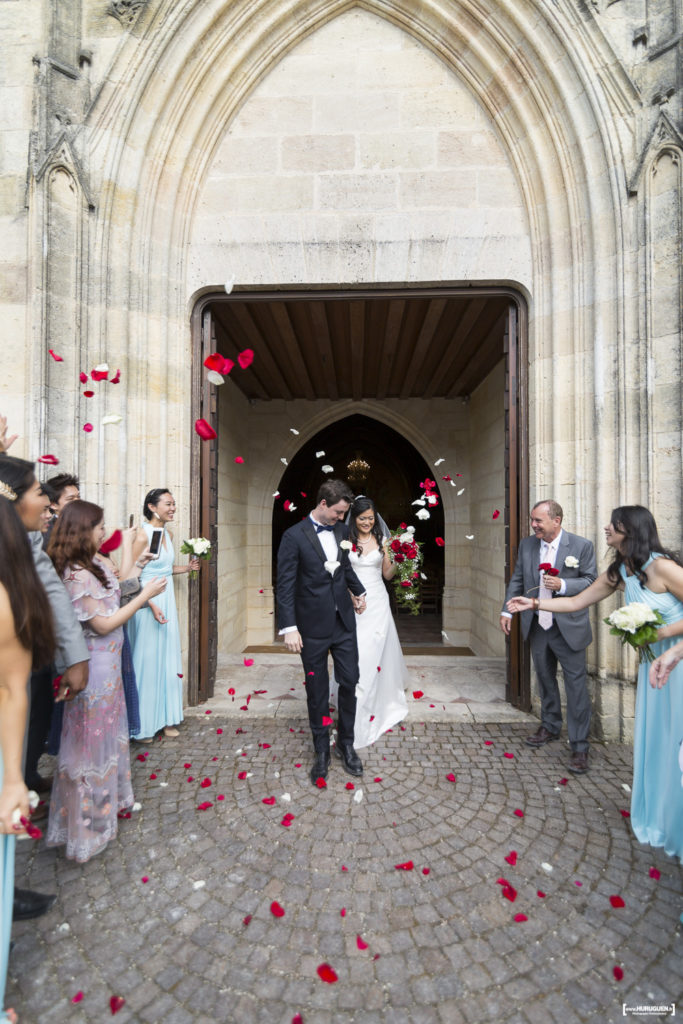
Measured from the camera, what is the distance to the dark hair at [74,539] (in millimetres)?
2348

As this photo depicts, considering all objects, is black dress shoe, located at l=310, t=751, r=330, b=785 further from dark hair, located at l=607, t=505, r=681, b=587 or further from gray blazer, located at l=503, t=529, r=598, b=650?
dark hair, located at l=607, t=505, r=681, b=587

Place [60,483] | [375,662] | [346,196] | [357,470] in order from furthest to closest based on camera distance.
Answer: [357,470] < [346,196] < [375,662] < [60,483]

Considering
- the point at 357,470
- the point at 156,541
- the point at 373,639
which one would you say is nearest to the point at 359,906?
the point at 373,639

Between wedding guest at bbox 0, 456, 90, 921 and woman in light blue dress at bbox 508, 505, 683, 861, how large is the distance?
2.86 metres

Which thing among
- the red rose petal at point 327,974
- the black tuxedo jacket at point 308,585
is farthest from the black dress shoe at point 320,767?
the red rose petal at point 327,974

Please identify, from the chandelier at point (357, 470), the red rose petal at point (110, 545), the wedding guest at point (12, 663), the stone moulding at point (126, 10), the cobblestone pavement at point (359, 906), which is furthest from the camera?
the chandelier at point (357, 470)

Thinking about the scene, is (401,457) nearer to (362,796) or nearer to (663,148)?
(663,148)

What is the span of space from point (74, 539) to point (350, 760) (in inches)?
90.9

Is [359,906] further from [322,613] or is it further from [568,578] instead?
[568,578]

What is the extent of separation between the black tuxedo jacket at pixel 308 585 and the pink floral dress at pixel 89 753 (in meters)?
1.12

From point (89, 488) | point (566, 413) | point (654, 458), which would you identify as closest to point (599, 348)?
point (566, 413)

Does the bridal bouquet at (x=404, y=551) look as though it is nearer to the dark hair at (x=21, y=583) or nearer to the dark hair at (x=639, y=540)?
the dark hair at (x=639, y=540)

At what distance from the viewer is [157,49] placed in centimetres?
407

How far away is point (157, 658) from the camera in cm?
363
